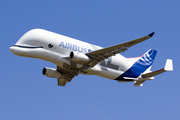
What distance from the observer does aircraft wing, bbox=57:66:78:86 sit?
1775 inches

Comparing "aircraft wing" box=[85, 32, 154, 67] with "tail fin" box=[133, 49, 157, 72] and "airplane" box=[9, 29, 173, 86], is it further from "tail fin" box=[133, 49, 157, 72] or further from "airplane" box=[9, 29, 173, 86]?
"tail fin" box=[133, 49, 157, 72]

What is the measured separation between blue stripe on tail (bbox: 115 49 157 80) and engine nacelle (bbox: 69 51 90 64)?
7179 millimetres

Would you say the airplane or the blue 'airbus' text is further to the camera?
the blue 'airbus' text

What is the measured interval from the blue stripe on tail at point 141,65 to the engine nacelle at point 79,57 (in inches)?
283

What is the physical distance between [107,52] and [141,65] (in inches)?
393

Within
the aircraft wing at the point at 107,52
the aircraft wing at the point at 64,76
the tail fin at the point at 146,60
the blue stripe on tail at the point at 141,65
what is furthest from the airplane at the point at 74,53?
the aircraft wing at the point at 64,76

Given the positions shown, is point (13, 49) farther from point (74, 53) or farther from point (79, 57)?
point (79, 57)

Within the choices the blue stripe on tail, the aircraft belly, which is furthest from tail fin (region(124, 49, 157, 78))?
the aircraft belly

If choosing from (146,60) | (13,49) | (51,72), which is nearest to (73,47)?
(51,72)

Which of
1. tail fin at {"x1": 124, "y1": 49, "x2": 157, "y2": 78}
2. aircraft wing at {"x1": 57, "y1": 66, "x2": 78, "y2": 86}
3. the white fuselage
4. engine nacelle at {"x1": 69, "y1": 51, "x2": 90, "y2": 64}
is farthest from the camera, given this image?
aircraft wing at {"x1": 57, "y1": 66, "x2": 78, "y2": 86}

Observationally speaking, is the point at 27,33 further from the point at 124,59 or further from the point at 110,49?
the point at 124,59

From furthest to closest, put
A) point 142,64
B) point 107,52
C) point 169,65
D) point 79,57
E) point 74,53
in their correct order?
point 142,64
point 169,65
point 107,52
point 79,57
point 74,53

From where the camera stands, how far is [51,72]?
1759 inches

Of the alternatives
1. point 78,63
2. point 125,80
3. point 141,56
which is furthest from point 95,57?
point 141,56
